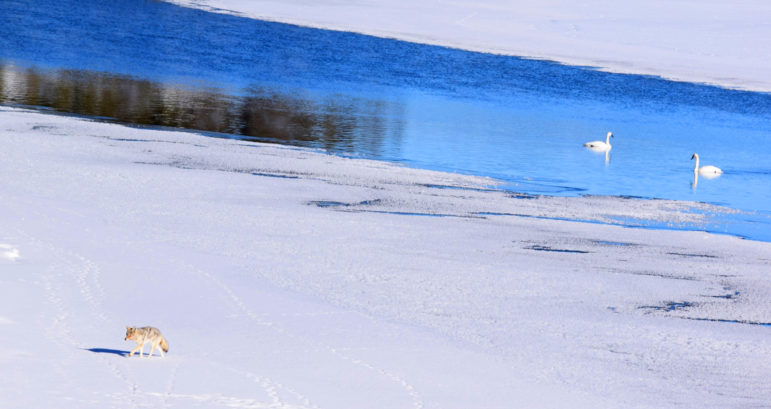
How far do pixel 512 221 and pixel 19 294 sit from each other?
19.5 ft

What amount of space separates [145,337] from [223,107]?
564 inches

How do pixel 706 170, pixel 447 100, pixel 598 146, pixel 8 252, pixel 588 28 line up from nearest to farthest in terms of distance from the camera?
pixel 8 252 < pixel 706 170 < pixel 598 146 < pixel 447 100 < pixel 588 28

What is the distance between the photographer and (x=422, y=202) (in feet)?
38.9

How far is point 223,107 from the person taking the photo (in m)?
19.5

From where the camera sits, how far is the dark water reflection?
17.0 meters

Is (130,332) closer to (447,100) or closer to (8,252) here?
(8,252)

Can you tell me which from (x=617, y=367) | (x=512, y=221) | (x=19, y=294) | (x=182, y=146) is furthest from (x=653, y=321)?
(x=182, y=146)

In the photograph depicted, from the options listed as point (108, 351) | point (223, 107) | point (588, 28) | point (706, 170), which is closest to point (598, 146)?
point (706, 170)

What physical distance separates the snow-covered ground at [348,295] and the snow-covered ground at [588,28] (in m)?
21.0

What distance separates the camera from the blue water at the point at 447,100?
16.0 metres

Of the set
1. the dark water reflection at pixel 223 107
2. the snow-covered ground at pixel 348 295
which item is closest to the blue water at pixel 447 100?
the dark water reflection at pixel 223 107

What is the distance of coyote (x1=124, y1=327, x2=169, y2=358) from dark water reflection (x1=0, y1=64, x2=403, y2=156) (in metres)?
10.2

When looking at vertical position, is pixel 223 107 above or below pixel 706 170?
above

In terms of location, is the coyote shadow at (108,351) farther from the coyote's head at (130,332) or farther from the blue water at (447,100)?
the blue water at (447,100)
